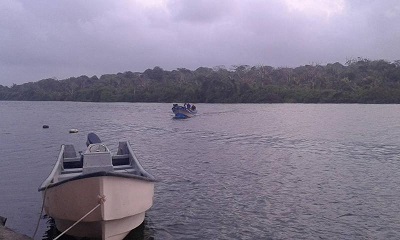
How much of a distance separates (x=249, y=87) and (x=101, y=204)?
366 feet

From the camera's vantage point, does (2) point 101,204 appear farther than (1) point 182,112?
No

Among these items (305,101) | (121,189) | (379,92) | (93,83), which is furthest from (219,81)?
(121,189)

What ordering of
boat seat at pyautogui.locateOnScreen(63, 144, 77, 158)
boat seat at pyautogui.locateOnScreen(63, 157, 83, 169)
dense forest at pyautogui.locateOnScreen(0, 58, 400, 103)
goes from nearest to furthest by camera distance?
boat seat at pyautogui.locateOnScreen(63, 157, 83, 169)
boat seat at pyautogui.locateOnScreen(63, 144, 77, 158)
dense forest at pyautogui.locateOnScreen(0, 58, 400, 103)

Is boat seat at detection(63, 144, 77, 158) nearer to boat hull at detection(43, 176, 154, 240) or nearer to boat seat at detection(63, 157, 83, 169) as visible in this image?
boat seat at detection(63, 157, 83, 169)

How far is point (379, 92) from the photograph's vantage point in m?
101

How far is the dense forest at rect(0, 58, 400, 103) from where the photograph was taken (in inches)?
4274

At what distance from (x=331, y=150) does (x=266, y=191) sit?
11780 mm

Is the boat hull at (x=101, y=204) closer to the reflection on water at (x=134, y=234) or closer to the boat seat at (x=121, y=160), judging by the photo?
the reflection on water at (x=134, y=234)

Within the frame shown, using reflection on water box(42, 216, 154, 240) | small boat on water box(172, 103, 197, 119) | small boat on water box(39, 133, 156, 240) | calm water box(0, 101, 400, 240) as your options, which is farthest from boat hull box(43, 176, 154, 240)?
small boat on water box(172, 103, 197, 119)

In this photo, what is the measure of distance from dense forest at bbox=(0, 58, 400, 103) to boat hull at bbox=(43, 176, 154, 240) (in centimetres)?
9809

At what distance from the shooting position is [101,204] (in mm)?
9398

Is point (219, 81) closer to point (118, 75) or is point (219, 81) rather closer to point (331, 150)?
point (118, 75)

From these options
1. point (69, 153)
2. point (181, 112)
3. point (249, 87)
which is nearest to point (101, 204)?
point (69, 153)

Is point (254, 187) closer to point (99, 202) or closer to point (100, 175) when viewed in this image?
point (99, 202)
